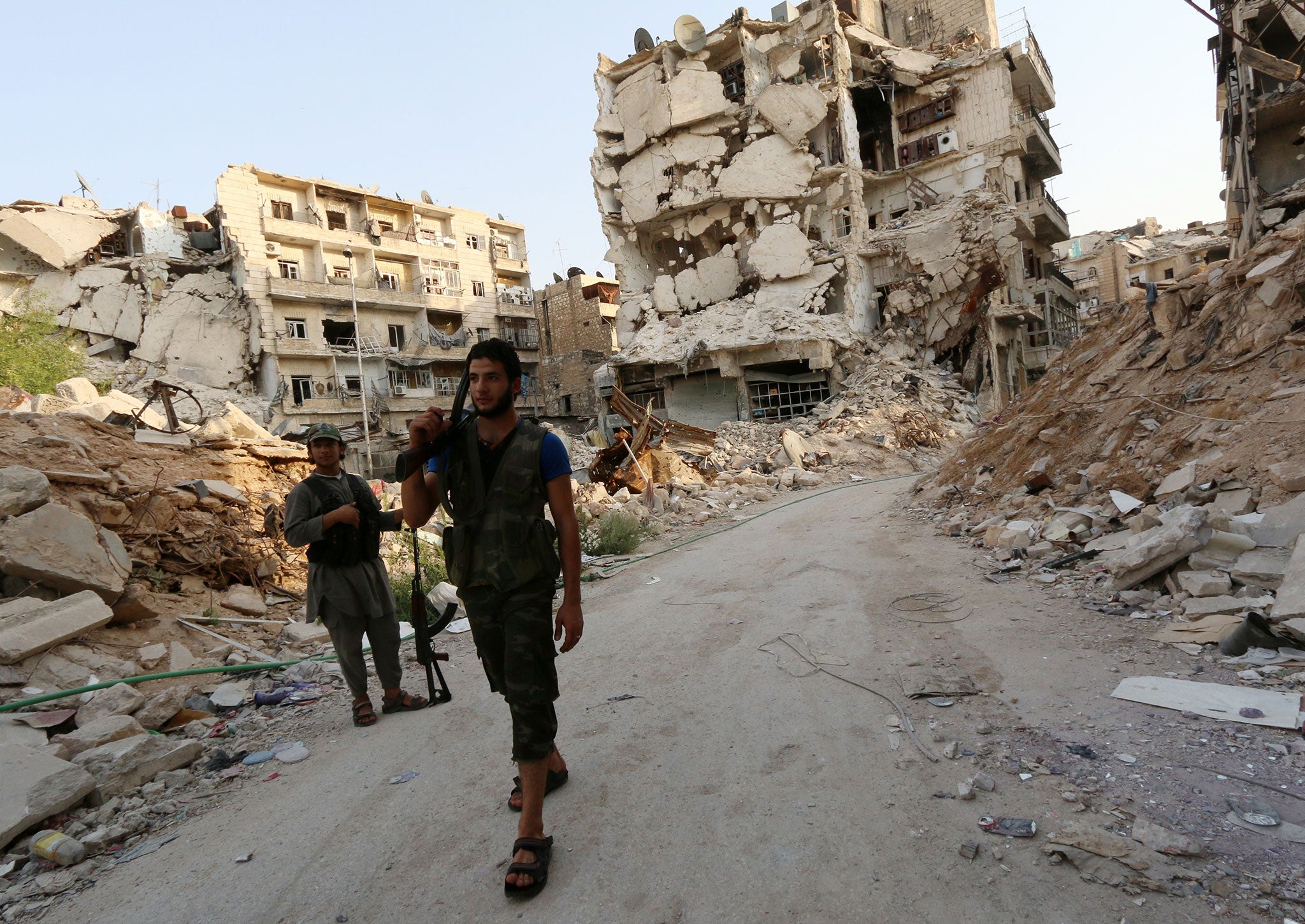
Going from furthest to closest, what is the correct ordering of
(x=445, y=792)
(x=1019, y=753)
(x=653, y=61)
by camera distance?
(x=653, y=61) < (x=445, y=792) < (x=1019, y=753)

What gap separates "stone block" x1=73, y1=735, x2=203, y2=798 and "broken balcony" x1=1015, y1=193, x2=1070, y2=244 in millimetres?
28471

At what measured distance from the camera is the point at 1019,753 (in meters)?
2.57

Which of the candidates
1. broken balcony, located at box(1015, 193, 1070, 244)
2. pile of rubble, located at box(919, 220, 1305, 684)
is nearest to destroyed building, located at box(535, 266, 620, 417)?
broken balcony, located at box(1015, 193, 1070, 244)

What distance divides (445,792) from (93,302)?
132ft

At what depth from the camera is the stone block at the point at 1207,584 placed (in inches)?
149

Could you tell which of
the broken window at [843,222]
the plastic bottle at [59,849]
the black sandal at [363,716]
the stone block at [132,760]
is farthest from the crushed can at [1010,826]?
the broken window at [843,222]

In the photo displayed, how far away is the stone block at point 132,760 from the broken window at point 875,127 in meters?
29.9

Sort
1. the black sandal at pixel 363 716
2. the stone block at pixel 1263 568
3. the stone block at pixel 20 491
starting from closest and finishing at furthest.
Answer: the stone block at pixel 1263 568
the black sandal at pixel 363 716
the stone block at pixel 20 491

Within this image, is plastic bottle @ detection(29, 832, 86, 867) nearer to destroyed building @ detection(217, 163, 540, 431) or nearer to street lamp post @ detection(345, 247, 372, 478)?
destroyed building @ detection(217, 163, 540, 431)

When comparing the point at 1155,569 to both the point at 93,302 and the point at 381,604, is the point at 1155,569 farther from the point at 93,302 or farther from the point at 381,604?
the point at 93,302

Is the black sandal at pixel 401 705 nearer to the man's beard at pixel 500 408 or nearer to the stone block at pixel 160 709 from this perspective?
the stone block at pixel 160 709

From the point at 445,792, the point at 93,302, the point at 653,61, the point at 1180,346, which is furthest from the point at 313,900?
the point at 93,302

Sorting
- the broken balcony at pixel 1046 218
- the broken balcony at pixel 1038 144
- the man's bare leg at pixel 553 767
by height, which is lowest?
the man's bare leg at pixel 553 767

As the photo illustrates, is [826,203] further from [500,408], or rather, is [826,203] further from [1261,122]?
[500,408]
